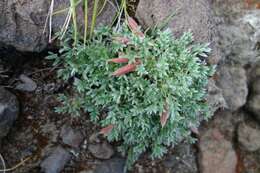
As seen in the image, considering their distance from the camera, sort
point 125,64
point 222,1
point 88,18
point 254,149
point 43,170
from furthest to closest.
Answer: point 254,149, point 222,1, point 43,170, point 88,18, point 125,64

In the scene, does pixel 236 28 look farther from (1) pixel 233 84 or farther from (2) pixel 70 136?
(2) pixel 70 136

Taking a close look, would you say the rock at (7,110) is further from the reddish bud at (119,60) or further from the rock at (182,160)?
the rock at (182,160)

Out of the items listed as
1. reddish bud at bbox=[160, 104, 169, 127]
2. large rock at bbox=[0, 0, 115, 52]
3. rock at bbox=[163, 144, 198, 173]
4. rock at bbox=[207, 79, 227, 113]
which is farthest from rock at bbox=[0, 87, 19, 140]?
rock at bbox=[207, 79, 227, 113]


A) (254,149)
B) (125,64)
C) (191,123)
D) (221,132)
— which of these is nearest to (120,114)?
(125,64)

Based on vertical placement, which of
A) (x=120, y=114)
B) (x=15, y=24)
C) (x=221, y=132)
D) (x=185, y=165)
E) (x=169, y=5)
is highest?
(x=169, y=5)

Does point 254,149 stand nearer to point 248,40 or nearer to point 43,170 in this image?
point 248,40

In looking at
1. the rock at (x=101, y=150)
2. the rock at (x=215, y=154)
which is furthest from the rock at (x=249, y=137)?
the rock at (x=101, y=150)
